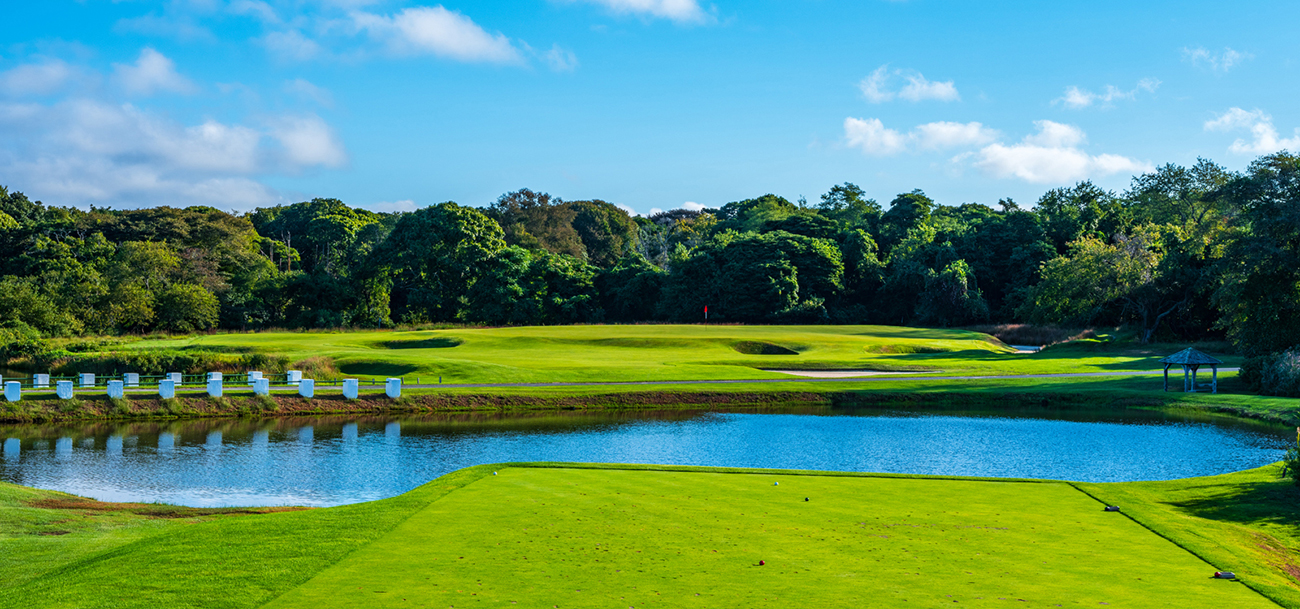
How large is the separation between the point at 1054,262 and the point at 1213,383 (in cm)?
3518

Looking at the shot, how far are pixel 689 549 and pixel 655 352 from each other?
48.7 m

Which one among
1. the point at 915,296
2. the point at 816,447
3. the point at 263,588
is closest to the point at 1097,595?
the point at 263,588

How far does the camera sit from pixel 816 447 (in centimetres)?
2759

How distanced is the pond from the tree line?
111 feet

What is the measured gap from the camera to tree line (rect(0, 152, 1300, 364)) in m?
68.0

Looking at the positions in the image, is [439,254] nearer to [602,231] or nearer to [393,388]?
[602,231]

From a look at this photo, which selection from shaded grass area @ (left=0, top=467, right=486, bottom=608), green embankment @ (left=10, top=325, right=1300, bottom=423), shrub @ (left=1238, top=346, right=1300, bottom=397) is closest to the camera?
shaded grass area @ (left=0, top=467, right=486, bottom=608)

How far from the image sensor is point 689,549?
12016mm

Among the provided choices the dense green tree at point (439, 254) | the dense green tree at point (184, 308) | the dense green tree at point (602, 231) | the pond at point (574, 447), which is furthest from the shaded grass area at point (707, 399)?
the dense green tree at point (602, 231)

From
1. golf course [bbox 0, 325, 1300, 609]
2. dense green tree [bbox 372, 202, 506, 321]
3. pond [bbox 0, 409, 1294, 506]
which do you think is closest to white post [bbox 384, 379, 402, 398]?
pond [bbox 0, 409, 1294, 506]

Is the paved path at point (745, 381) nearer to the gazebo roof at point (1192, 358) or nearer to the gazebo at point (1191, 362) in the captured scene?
the gazebo at point (1191, 362)

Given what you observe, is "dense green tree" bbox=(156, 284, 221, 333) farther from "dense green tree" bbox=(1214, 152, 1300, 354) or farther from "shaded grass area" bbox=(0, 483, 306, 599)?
"dense green tree" bbox=(1214, 152, 1300, 354)

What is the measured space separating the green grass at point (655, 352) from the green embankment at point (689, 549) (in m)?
27.9

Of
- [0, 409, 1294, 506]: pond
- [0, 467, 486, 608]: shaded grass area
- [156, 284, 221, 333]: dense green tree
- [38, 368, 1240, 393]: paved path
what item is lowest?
[0, 409, 1294, 506]: pond
